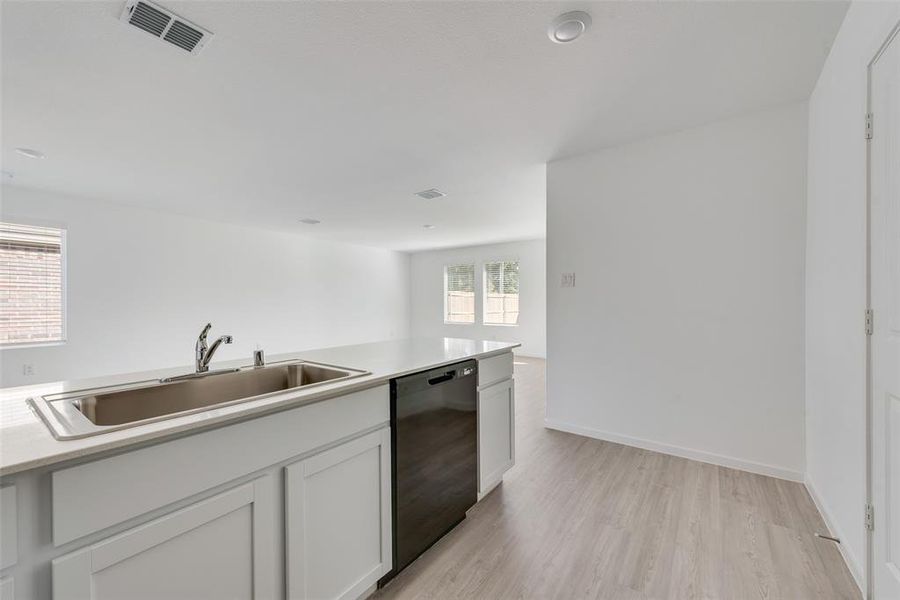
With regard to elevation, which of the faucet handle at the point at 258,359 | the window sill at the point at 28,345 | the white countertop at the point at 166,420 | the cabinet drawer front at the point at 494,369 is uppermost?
the faucet handle at the point at 258,359

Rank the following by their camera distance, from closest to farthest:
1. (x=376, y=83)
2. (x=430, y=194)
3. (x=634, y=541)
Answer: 1. (x=634, y=541)
2. (x=376, y=83)
3. (x=430, y=194)

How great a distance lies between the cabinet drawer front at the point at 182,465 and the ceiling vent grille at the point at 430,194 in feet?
11.0

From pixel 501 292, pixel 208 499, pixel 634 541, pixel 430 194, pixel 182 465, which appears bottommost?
pixel 634 541

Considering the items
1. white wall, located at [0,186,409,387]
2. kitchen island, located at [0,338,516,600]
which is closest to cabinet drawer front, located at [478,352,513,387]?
kitchen island, located at [0,338,516,600]

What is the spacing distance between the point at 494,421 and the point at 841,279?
1.87 metres

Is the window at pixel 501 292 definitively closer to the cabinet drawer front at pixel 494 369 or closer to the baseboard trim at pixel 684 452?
the baseboard trim at pixel 684 452

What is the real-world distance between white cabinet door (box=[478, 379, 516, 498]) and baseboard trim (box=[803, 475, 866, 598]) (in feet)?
5.12

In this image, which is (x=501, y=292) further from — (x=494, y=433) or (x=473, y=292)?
(x=494, y=433)

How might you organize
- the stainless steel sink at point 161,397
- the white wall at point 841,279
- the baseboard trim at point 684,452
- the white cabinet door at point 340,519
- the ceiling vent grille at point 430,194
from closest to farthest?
the stainless steel sink at point 161,397, the white cabinet door at point 340,519, the white wall at point 841,279, the baseboard trim at point 684,452, the ceiling vent grille at point 430,194

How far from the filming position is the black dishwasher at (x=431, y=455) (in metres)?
1.53

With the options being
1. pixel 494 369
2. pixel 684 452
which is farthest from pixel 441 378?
pixel 684 452

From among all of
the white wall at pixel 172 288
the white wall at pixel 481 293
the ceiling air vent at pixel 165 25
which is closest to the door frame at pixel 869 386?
the ceiling air vent at pixel 165 25

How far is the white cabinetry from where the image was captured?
2.10m

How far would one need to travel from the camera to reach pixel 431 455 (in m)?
1.69
